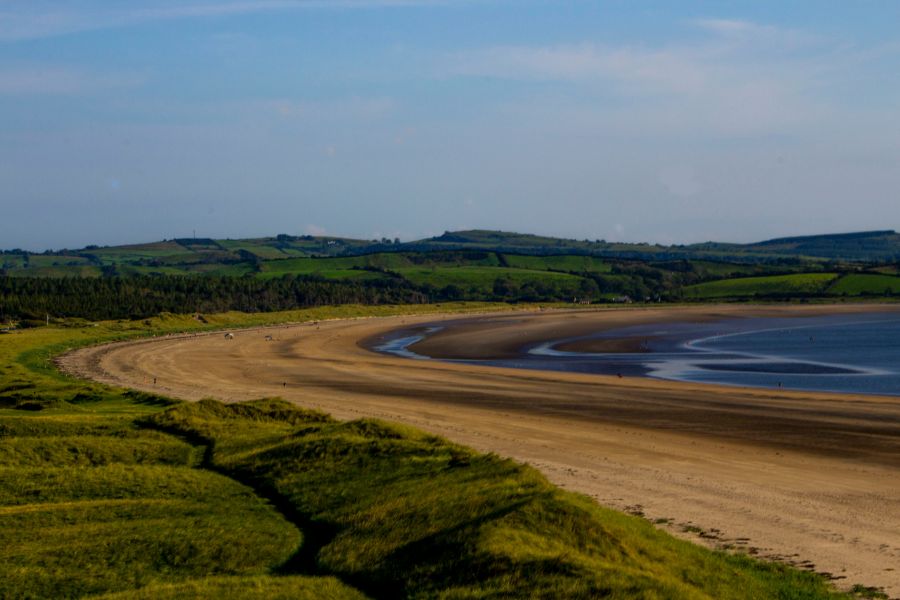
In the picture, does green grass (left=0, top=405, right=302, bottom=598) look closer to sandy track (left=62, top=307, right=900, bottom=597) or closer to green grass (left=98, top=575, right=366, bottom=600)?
green grass (left=98, top=575, right=366, bottom=600)

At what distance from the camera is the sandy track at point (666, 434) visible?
27.6 m

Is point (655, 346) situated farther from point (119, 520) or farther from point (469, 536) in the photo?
point (469, 536)

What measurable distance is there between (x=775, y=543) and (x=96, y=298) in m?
177

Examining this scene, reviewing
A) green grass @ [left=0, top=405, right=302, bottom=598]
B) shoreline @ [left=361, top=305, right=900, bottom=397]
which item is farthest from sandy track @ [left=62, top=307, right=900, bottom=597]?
green grass @ [left=0, top=405, right=302, bottom=598]

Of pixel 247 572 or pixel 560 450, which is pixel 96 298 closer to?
pixel 560 450

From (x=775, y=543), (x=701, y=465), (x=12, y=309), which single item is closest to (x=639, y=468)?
(x=701, y=465)

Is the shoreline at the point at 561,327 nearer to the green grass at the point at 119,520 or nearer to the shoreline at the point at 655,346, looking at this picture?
the shoreline at the point at 655,346

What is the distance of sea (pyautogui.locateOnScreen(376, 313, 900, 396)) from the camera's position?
7481 centimetres

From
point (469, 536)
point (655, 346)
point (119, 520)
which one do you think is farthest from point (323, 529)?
point (655, 346)

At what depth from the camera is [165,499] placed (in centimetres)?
2603

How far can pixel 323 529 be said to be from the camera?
23125 millimetres

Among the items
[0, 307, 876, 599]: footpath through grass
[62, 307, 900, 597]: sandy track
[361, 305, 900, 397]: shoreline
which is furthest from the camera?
[361, 305, 900, 397]: shoreline

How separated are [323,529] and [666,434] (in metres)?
28.4

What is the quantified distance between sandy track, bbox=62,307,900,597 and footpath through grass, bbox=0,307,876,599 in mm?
4973
